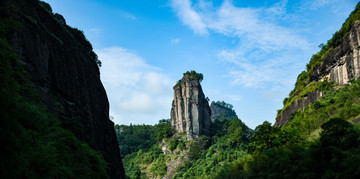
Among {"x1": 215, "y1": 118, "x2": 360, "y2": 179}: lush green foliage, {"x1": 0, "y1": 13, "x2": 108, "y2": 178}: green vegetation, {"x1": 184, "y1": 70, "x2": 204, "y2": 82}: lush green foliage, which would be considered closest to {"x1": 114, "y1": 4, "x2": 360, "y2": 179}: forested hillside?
{"x1": 215, "y1": 118, "x2": 360, "y2": 179}: lush green foliage

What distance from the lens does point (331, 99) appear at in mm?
31656

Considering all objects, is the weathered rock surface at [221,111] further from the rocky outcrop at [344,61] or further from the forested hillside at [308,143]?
the rocky outcrop at [344,61]

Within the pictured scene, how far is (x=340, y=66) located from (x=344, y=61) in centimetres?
91

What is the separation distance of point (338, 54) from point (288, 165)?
2414 centimetres

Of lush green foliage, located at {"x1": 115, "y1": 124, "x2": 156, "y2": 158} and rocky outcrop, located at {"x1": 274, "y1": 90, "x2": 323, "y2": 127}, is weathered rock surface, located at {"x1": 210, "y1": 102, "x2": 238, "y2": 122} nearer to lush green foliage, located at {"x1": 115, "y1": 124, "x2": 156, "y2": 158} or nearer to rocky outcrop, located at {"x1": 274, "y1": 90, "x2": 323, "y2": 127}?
lush green foliage, located at {"x1": 115, "y1": 124, "x2": 156, "y2": 158}

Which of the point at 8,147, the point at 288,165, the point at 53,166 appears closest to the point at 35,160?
the point at 53,166

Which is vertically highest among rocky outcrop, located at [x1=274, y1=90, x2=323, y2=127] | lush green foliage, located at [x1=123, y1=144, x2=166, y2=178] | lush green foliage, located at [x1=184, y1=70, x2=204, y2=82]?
lush green foliage, located at [x1=184, y1=70, x2=204, y2=82]

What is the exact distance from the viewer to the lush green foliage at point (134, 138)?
10101 cm

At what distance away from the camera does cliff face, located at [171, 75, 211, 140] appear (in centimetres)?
8250

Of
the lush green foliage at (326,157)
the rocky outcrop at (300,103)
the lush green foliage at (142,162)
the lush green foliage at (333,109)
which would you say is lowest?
the lush green foliage at (142,162)

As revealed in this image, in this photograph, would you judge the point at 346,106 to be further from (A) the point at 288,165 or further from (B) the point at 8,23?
(B) the point at 8,23

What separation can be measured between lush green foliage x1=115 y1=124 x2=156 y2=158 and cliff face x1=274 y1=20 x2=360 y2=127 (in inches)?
2716

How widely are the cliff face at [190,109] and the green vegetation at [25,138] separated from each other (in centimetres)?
7215

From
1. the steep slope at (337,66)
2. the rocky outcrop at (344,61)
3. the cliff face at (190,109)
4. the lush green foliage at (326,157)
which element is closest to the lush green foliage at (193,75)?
the cliff face at (190,109)
